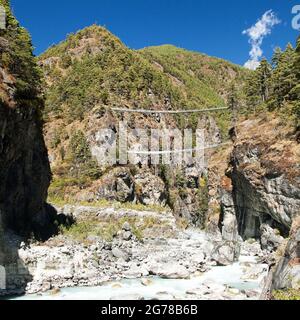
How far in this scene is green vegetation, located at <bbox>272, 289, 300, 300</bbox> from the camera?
16.5 metres

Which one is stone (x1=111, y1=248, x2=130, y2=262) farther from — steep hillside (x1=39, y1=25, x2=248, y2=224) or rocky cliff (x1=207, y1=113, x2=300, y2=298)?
steep hillside (x1=39, y1=25, x2=248, y2=224)

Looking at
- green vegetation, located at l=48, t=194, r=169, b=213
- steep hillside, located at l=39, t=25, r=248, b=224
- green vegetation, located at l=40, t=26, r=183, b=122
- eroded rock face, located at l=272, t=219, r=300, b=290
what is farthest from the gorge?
green vegetation, located at l=40, t=26, r=183, b=122

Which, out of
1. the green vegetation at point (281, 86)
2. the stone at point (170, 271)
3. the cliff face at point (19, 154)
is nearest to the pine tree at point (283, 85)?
the green vegetation at point (281, 86)

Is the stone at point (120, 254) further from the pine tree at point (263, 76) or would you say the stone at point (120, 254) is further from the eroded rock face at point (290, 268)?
the pine tree at point (263, 76)

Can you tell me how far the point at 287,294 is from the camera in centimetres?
1706

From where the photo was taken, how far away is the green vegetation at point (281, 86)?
48656 millimetres

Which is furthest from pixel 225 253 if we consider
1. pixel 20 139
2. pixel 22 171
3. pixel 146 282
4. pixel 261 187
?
pixel 20 139

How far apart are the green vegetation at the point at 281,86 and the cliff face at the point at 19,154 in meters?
25.5

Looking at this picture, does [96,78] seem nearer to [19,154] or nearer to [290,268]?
[19,154]

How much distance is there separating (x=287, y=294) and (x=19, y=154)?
30.6 meters

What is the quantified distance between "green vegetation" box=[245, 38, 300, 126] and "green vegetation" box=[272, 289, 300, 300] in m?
28.6

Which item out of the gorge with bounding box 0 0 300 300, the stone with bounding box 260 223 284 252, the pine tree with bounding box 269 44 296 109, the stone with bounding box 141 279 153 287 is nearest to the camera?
the gorge with bounding box 0 0 300 300

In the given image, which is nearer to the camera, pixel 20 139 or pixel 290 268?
pixel 290 268

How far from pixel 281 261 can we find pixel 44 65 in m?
103
